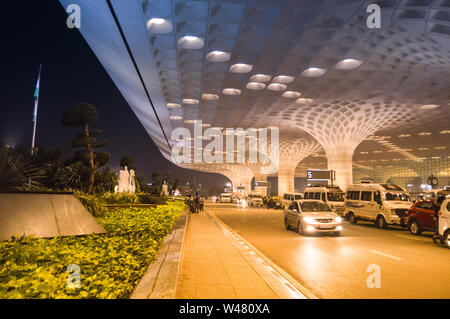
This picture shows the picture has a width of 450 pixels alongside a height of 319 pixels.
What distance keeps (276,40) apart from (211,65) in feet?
17.5

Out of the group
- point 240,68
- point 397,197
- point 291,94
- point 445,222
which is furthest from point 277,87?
point 445,222

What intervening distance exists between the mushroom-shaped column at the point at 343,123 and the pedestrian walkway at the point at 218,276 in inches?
966

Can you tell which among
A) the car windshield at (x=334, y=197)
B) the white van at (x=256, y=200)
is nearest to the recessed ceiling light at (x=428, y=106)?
the car windshield at (x=334, y=197)

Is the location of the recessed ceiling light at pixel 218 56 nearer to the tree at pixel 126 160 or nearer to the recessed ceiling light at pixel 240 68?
the recessed ceiling light at pixel 240 68

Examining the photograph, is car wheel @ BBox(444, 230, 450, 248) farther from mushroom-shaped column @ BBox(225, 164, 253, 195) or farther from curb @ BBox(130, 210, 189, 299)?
mushroom-shaped column @ BBox(225, 164, 253, 195)

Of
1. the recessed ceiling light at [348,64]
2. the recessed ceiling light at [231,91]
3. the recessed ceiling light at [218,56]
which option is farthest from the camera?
the recessed ceiling light at [231,91]

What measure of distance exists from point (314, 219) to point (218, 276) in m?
8.72

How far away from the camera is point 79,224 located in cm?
746

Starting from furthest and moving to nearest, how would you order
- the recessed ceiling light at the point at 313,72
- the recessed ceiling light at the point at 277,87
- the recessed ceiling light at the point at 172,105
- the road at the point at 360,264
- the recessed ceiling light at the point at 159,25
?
the recessed ceiling light at the point at 172,105
the recessed ceiling light at the point at 277,87
the recessed ceiling light at the point at 313,72
the recessed ceiling light at the point at 159,25
the road at the point at 360,264

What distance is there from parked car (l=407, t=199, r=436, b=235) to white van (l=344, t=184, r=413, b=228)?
1.85 metres

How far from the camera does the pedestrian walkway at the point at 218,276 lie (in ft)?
18.0

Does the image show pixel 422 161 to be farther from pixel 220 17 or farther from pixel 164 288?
pixel 164 288

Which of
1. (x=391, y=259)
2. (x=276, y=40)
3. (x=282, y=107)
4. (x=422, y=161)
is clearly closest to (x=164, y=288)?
(x=391, y=259)

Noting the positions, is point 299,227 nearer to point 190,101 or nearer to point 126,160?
point 190,101
